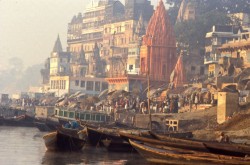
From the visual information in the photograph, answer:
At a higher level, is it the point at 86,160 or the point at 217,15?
the point at 217,15

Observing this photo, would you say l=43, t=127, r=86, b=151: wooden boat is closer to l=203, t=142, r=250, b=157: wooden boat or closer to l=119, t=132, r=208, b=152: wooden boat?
l=119, t=132, r=208, b=152: wooden boat

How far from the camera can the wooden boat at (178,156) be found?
2123 cm

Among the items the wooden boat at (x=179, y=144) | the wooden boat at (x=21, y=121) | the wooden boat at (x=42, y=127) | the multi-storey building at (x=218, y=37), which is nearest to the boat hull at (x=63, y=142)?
the wooden boat at (x=179, y=144)

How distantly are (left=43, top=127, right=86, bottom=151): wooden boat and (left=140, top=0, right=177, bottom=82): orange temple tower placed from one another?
4017 cm

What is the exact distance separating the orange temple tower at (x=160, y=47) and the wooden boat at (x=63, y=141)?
40.2 m

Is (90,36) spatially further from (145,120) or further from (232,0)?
(145,120)

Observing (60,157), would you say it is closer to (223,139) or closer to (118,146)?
(118,146)

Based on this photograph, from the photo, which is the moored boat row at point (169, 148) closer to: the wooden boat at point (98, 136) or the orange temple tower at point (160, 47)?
the wooden boat at point (98, 136)

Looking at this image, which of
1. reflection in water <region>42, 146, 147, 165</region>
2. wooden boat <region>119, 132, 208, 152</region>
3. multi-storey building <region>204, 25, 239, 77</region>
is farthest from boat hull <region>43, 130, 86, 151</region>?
multi-storey building <region>204, 25, 239, 77</region>

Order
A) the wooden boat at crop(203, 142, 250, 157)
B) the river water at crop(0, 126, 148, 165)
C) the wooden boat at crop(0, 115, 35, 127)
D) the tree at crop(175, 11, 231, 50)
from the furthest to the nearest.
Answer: the tree at crop(175, 11, 231, 50) → the wooden boat at crop(0, 115, 35, 127) → the river water at crop(0, 126, 148, 165) → the wooden boat at crop(203, 142, 250, 157)

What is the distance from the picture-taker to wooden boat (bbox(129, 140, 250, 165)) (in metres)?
21.2

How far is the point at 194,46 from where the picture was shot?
79312mm

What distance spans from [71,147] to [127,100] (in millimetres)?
23545

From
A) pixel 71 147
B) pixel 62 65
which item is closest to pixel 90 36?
pixel 62 65
